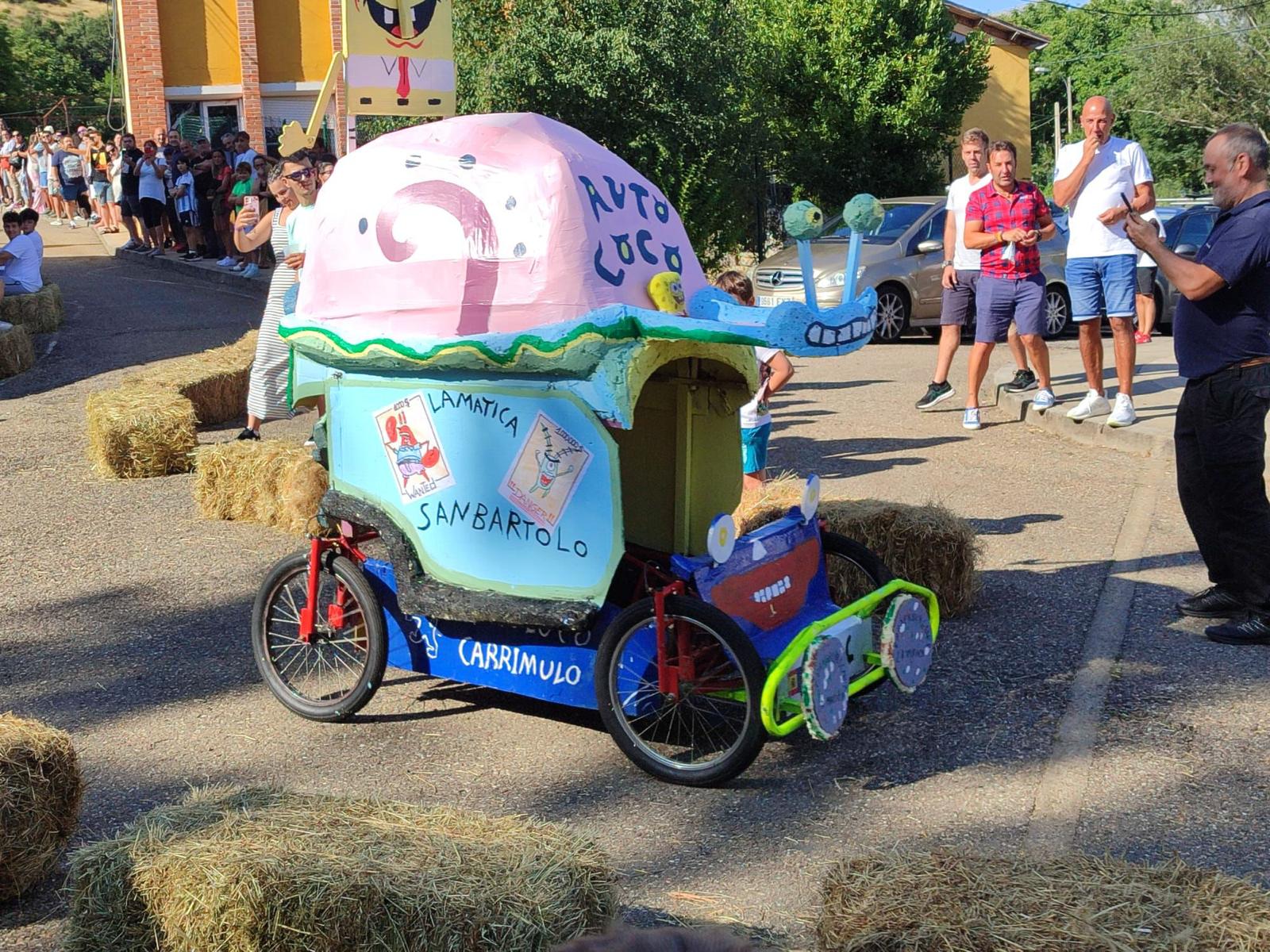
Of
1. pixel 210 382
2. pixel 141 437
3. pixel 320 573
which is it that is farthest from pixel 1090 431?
pixel 210 382

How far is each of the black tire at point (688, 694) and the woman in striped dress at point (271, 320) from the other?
193 inches

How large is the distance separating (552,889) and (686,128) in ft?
53.8

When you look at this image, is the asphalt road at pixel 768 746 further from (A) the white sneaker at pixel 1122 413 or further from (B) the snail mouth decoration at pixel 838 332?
(B) the snail mouth decoration at pixel 838 332

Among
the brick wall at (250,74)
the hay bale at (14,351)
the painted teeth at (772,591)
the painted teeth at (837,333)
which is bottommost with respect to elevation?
the painted teeth at (772,591)

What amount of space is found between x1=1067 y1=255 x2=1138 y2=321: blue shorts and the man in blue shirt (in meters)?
3.97

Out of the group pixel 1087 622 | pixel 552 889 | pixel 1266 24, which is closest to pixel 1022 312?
pixel 1087 622

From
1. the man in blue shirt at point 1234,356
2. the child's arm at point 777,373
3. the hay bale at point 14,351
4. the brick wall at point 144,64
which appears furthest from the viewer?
the brick wall at point 144,64

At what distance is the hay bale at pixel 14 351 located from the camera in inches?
534

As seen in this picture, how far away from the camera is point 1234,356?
561 cm

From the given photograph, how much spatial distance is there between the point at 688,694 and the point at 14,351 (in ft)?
37.4

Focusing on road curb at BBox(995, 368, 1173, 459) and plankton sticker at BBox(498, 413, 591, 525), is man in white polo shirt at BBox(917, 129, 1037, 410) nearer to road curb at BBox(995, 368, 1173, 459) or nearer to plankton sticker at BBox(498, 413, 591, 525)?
road curb at BBox(995, 368, 1173, 459)

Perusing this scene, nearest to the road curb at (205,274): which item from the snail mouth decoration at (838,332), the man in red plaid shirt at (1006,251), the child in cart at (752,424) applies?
the man in red plaid shirt at (1006,251)

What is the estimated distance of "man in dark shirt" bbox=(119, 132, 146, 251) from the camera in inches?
920

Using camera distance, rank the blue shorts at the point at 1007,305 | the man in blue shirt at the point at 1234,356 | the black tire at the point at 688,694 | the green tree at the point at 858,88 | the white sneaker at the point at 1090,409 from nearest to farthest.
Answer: the black tire at the point at 688,694
the man in blue shirt at the point at 1234,356
the blue shorts at the point at 1007,305
the white sneaker at the point at 1090,409
the green tree at the point at 858,88
